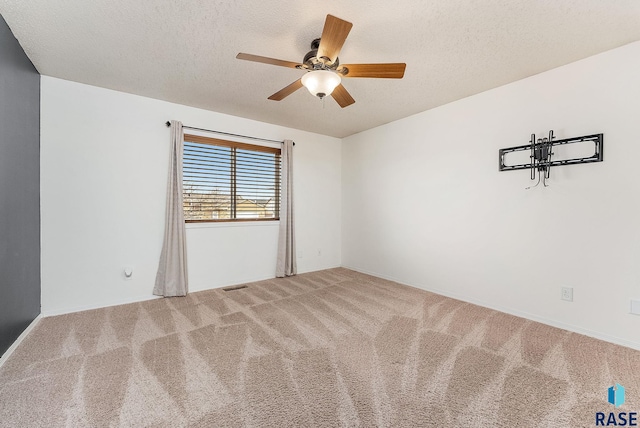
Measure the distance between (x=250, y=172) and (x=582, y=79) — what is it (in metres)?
3.85

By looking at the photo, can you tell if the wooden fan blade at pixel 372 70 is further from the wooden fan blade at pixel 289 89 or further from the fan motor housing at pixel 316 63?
the wooden fan blade at pixel 289 89

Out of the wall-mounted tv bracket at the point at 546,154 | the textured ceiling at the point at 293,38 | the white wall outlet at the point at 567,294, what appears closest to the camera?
the textured ceiling at the point at 293,38

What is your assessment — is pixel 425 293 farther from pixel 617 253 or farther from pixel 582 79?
pixel 582 79

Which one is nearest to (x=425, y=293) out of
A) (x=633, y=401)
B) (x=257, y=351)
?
(x=633, y=401)

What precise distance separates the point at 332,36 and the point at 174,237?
288 cm

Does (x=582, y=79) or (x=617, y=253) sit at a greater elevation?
(x=582, y=79)

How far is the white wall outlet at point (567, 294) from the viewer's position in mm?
2479

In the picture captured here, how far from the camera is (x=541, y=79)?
103 inches

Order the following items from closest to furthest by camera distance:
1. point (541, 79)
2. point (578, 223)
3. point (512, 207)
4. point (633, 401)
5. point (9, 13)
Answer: point (633, 401) → point (9, 13) → point (578, 223) → point (541, 79) → point (512, 207)

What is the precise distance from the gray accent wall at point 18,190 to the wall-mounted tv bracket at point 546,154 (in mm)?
4439

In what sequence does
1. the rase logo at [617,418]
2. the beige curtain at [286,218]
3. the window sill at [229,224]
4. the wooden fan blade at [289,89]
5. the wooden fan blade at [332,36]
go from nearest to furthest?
the rase logo at [617,418], the wooden fan blade at [332,36], the wooden fan blade at [289,89], the window sill at [229,224], the beige curtain at [286,218]

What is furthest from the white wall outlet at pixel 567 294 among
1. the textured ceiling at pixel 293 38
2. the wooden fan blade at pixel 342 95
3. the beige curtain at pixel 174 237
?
the beige curtain at pixel 174 237

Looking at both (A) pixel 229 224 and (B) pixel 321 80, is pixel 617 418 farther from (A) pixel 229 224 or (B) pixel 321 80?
(A) pixel 229 224

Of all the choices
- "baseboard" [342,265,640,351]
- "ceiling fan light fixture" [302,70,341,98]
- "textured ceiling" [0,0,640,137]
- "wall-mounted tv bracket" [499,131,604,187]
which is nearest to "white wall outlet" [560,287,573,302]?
"baseboard" [342,265,640,351]
